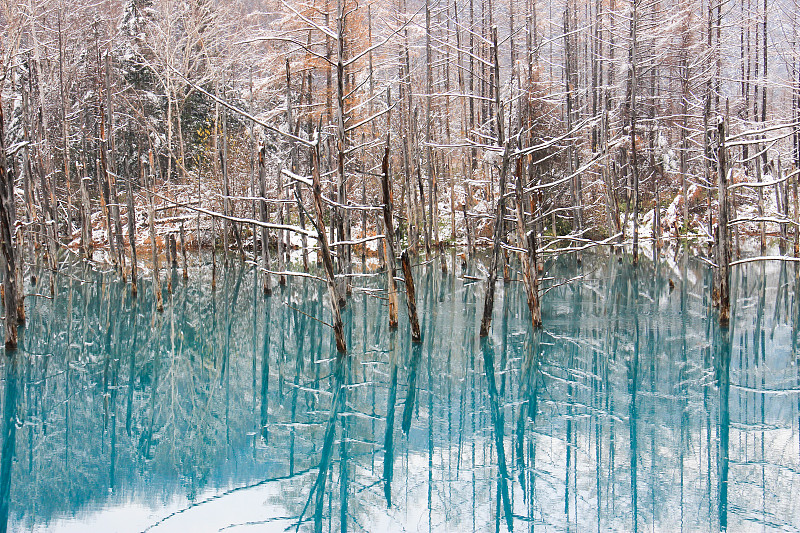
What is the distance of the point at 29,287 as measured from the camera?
58.2 feet

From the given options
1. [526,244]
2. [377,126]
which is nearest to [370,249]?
[377,126]

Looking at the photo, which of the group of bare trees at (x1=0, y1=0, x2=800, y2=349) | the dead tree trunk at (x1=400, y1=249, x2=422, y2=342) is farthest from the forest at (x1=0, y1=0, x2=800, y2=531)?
the group of bare trees at (x1=0, y1=0, x2=800, y2=349)

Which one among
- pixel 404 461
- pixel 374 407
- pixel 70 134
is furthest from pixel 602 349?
pixel 70 134

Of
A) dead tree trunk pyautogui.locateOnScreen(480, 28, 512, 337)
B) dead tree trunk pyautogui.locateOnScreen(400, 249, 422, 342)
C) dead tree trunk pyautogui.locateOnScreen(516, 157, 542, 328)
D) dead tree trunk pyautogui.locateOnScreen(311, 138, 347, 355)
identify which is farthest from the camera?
dead tree trunk pyautogui.locateOnScreen(516, 157, 542, 328)

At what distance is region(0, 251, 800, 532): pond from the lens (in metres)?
5.23

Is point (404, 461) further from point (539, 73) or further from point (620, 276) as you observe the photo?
point (539, 73)

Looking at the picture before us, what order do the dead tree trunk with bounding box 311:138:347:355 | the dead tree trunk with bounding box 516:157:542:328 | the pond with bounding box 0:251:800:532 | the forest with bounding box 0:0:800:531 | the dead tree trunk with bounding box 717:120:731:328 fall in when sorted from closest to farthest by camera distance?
1. the pond with bounding box 0:251:800:532
2. the forest with bounding box 0:0:800:531
3. the dead tree trunk with bounding box 311:138:347:355
4. the dead tree trunk with bounding box 516:157:542:328
5. the dead tree trunk with bounding box 717:120:731:328

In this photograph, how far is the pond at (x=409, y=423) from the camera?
523 cm

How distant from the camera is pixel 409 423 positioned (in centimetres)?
727

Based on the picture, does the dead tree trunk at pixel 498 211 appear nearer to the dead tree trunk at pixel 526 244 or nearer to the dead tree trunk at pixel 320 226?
the dead tree trunk at pixel 526 244

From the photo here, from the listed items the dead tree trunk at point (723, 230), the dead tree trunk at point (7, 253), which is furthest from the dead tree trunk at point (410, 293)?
the dead tree trunk at point (7, 253)

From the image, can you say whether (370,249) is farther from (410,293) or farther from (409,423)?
(409,423)

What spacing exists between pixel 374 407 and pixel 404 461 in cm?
170

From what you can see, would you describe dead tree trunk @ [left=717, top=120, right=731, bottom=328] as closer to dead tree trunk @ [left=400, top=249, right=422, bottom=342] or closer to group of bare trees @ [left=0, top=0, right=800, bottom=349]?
dead tree trunk @ [left=400, top=249, right=422, bottom=342]
